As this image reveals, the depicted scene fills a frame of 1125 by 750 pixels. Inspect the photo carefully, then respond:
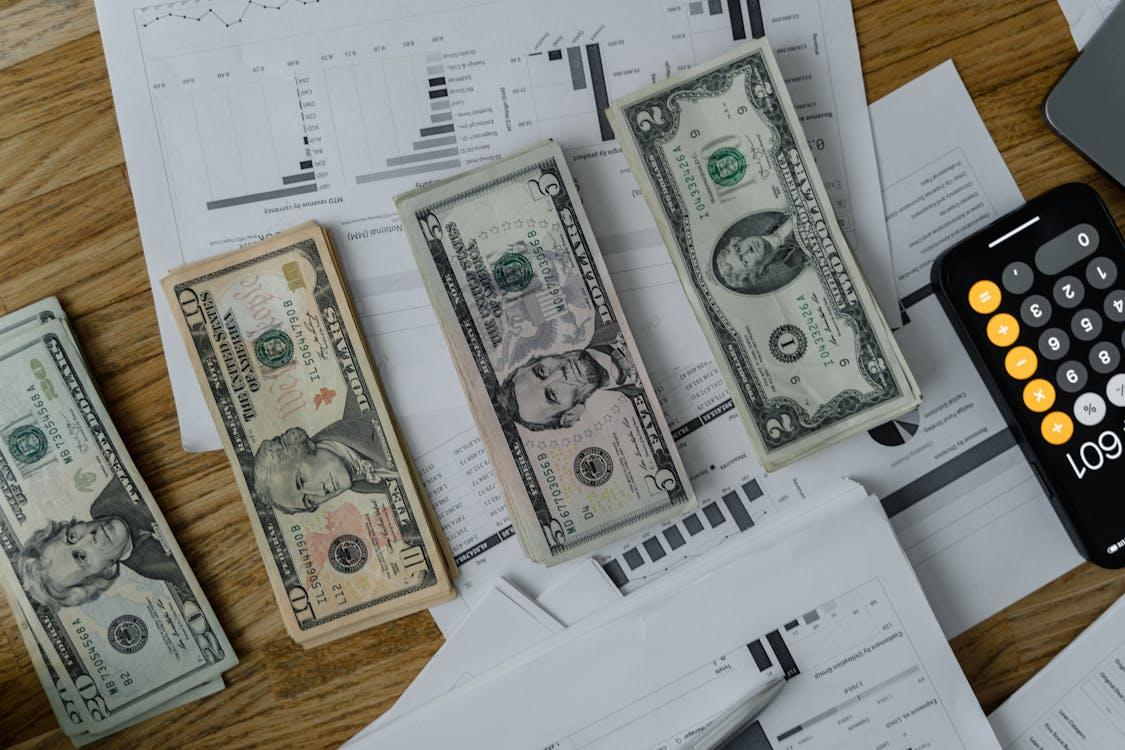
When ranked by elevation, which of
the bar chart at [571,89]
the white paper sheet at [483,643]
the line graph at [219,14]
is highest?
the line graph at [219,14]

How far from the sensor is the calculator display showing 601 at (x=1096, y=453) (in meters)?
0.49

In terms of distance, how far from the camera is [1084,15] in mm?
494

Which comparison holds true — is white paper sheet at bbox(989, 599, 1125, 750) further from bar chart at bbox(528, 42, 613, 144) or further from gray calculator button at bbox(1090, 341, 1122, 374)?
bar chart at bbox(528, 42, 613, 144)

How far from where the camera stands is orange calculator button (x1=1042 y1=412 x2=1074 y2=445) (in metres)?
0.49

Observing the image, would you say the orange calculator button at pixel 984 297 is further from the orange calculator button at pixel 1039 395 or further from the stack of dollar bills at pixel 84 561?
the stack of dollar bills at pixel 84 561

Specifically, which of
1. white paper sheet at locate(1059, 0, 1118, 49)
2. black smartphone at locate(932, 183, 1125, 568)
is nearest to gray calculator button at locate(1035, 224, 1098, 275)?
black smartphone at locate(932, 183, 1125, 568)

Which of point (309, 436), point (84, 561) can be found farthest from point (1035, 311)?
point (84, 561)

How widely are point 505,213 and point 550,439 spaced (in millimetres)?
124

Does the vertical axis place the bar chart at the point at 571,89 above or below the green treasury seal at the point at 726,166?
above

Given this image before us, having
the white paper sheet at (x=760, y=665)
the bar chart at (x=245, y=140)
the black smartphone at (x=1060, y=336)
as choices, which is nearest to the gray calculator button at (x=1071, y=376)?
the black smartphone at (x=1060, y=336)

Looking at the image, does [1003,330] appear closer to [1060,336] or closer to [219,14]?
[1060,336]

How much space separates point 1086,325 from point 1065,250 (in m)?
0.04

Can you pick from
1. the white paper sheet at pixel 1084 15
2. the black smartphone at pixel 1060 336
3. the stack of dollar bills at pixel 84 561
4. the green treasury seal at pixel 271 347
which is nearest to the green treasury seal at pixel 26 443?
the stack of dollar bills at pixel 84 561

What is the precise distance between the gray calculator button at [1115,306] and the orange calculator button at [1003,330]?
2.1 inches
